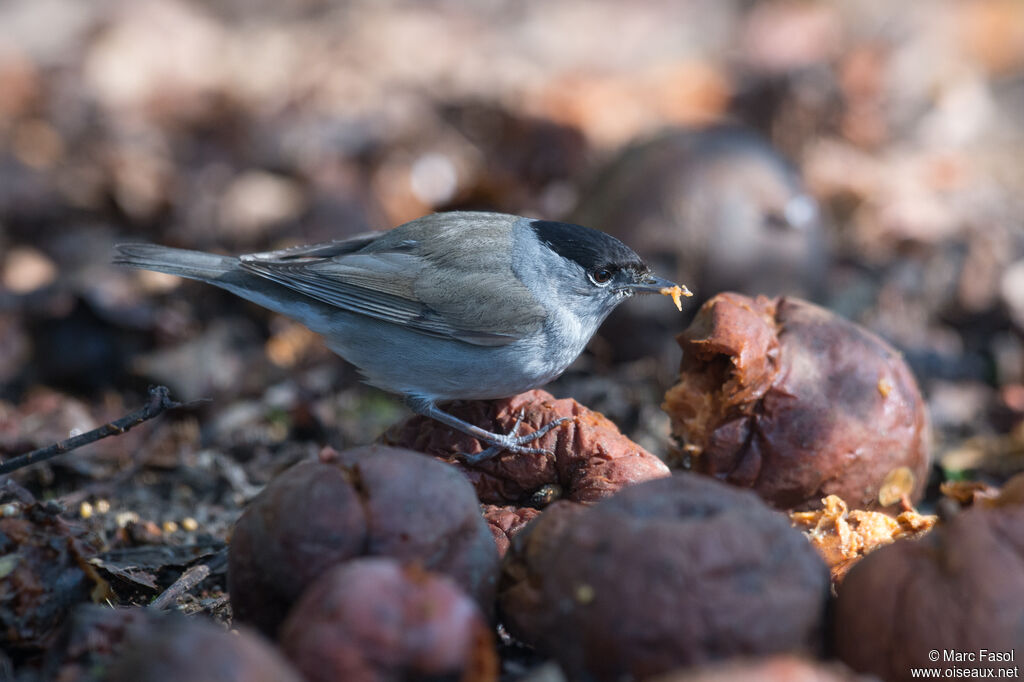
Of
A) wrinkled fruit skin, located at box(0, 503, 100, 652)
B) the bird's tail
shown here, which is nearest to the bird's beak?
the bird's tail

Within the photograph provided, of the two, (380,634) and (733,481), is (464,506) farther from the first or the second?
(733,481)

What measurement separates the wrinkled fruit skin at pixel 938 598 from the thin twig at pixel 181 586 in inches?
86.7

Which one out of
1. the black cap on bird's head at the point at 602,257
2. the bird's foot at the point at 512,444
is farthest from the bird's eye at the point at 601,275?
the bird's foot at the point at 512,444

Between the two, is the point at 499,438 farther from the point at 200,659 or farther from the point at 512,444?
the point at 200,659

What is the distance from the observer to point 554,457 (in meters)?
3.41

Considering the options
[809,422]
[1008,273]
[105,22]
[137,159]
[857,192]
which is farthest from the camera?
[105,22]

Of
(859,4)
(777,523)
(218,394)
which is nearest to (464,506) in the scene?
(777,523)

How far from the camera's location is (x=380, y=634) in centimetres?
207

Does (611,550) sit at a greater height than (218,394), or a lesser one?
greater

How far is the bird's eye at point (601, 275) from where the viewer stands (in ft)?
13.9

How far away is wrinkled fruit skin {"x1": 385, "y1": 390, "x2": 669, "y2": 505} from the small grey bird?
0.69ft

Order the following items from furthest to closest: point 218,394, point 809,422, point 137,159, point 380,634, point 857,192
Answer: point 137,159 < point 857,192 < point 218,394 < point 809,422 < point 380,634

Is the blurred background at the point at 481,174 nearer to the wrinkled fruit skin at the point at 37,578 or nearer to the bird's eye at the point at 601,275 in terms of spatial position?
the bird's eye at the point at 601,275

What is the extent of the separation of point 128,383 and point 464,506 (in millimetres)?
3928
